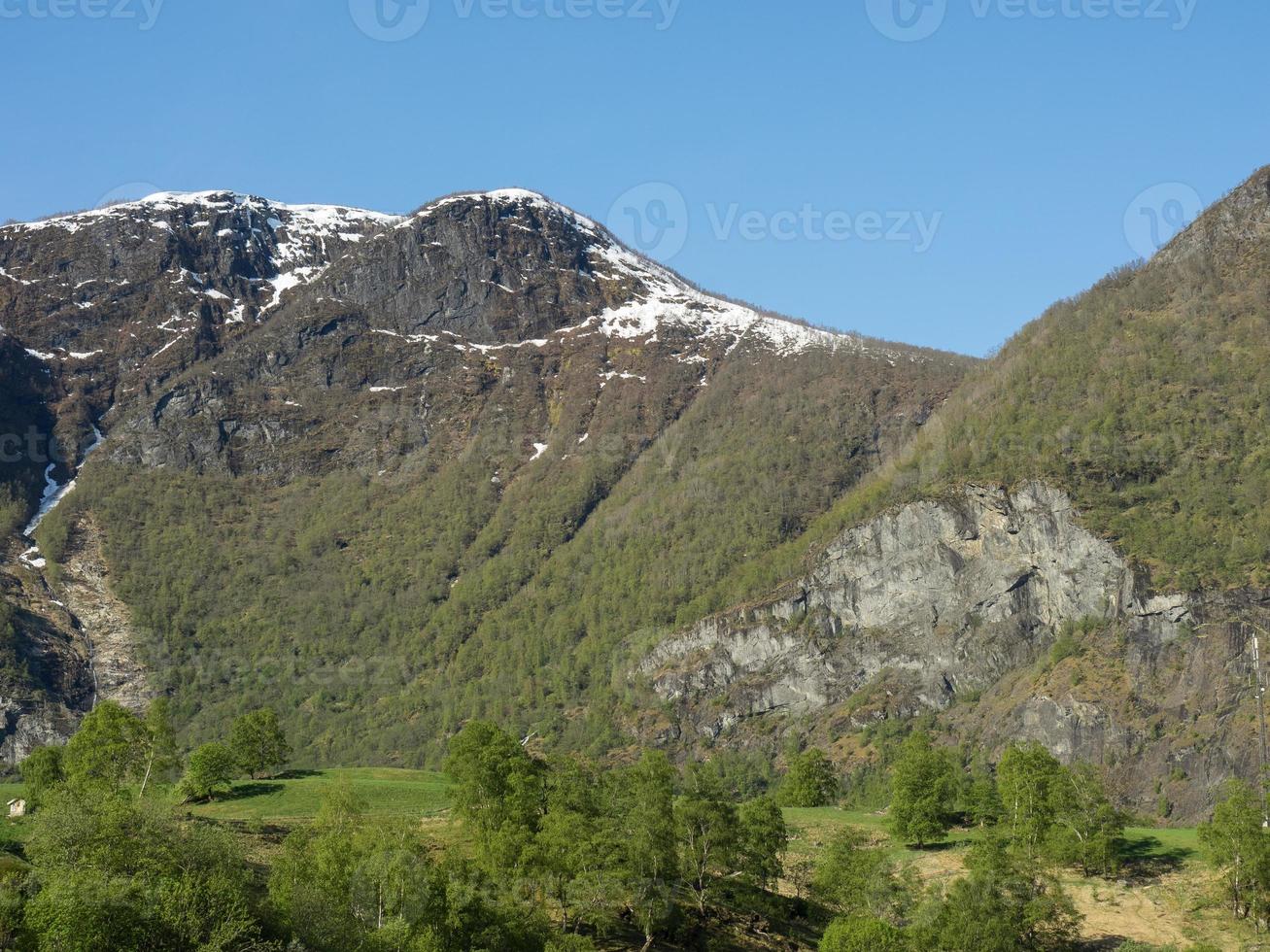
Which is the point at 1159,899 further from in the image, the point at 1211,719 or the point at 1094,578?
the point at 1094,578

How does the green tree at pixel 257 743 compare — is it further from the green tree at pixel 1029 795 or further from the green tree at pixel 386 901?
the green tree at pixel 1029 795

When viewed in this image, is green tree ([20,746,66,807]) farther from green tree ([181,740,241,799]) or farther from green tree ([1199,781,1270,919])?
green tree ([1199,781,1270,919])

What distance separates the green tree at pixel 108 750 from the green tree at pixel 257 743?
13.7 meters

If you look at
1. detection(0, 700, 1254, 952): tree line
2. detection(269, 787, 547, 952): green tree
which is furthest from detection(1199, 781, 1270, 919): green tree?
detection(269, 787, 547, 952): green tree

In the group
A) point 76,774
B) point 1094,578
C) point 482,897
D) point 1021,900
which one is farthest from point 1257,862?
point 1094,578

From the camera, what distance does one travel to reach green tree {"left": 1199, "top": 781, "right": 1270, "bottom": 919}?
7675 centimetres

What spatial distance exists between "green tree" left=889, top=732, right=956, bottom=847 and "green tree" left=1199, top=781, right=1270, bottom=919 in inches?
788

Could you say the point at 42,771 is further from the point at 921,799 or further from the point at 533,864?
the point at 921,799

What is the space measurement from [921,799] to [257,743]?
52.6 meters

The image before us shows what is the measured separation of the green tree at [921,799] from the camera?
93812 mm

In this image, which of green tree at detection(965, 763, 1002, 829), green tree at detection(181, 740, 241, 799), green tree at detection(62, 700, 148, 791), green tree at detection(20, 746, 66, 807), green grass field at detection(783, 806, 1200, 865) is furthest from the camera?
green tree at detection(965, 763, 1002, 829)

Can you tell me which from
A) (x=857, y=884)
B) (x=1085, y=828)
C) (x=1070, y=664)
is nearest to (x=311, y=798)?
(x=857, y=884)

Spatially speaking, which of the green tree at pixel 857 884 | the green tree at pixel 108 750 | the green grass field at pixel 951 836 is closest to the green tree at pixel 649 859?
the green tree at pixel 857 884

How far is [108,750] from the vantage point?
83.4 metres
